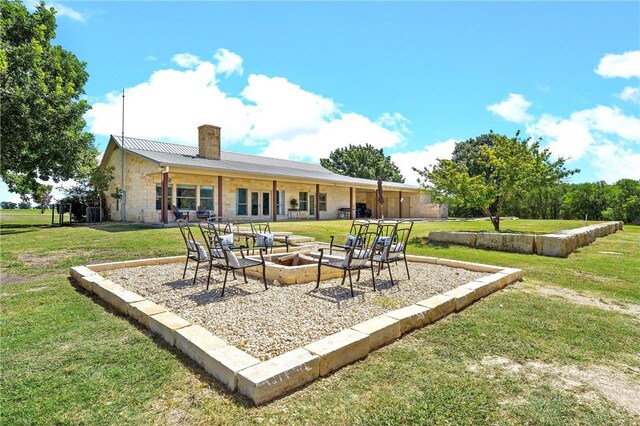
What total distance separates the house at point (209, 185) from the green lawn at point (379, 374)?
12640mm

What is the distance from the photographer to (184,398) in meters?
2.26

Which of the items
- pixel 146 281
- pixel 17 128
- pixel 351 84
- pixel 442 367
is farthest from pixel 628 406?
pixel 17 128

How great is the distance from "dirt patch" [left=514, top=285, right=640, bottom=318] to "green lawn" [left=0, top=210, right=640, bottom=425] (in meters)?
0.06

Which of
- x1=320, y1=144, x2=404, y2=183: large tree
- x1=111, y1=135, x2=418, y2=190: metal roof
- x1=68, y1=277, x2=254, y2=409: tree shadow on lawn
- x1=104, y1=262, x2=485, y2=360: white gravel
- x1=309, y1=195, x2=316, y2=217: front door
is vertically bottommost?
x1=68, y1=277, x2=254, y2=409: tree shadow on lawn

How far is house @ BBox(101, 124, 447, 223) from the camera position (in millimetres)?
17062

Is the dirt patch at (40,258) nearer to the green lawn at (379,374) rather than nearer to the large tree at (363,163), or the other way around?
the green lawn at (379,374)

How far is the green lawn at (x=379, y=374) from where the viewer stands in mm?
2109

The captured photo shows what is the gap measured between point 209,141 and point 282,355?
67.9ft

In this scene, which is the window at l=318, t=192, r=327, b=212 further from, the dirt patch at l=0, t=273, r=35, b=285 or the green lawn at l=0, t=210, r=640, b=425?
the green lawn at l=0, t=210, r=640, b=425

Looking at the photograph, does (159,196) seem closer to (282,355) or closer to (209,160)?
(209,160)

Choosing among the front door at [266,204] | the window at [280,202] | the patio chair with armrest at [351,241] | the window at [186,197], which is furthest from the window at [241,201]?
the patio chair with armrest at [351,241]

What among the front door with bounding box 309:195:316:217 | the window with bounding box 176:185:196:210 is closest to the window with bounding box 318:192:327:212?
the front door with bounding box 309:195:316:217

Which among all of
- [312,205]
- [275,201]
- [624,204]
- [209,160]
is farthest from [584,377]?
[624,204]

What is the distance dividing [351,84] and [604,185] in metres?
19.2
